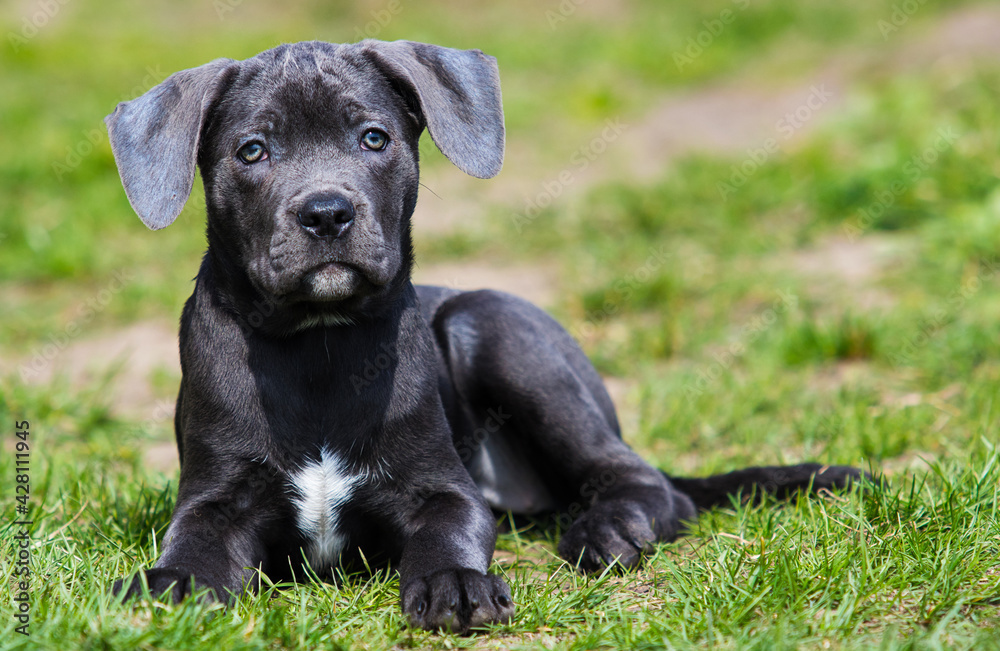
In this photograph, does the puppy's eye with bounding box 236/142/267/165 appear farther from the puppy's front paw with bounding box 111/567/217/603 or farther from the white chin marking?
the puppy's front paw with bounding box 111/567/217/603

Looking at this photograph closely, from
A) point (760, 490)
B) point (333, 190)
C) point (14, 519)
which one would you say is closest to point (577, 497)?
point (760, 490)

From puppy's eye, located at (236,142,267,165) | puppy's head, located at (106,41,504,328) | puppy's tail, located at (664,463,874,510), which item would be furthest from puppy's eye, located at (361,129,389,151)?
puppy's tail, located at (664,463,874,510)

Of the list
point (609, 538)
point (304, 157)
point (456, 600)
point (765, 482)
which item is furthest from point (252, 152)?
point (765, 482)

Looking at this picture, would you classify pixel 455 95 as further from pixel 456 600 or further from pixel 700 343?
pixel 700 343

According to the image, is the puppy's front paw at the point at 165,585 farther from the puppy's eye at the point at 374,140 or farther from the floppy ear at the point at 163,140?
Result: the puppy's eye at the point at 374,140

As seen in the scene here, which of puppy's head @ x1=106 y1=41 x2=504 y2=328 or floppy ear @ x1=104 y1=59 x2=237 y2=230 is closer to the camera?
puppy's head @ x1=106 y1=41 x2=504 y2=328

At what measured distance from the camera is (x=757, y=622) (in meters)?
2.44

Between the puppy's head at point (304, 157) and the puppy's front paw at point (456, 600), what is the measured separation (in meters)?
0.83

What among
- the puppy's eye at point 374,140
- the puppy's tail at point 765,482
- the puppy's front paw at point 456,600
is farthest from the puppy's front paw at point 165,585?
the puppy's tail at point 765,482

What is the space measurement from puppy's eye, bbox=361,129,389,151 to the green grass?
1259mm

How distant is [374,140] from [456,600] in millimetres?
1352

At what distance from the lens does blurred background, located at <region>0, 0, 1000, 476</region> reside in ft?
15.9

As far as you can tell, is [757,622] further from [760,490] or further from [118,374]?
[118,374]

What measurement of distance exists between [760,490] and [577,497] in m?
0.66
